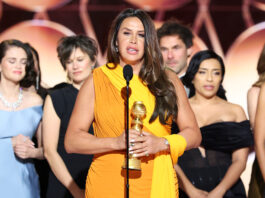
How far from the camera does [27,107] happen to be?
3.88m

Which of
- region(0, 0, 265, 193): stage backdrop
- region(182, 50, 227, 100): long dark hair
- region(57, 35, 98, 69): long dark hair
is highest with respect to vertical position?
region(0, 0, 265, 193): stage backdrop

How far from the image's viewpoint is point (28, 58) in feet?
12.8

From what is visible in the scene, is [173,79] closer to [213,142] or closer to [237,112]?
[213,142]

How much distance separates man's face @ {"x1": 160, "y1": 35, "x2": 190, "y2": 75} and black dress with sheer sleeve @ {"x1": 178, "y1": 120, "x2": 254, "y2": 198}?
701 mm

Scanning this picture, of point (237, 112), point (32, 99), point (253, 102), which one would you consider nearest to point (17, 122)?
point (32, 99)

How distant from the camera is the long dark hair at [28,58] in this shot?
383 centimetres

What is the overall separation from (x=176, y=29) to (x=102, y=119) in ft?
6.71

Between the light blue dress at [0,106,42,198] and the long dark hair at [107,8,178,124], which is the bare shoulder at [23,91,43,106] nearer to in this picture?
the light blue dress at [0,106,42,198]

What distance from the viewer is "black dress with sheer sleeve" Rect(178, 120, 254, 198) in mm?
3742

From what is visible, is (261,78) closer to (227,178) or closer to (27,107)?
(227,178)

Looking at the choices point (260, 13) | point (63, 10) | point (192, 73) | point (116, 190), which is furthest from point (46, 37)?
point (116, 190)

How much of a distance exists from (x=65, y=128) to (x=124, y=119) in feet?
4.05

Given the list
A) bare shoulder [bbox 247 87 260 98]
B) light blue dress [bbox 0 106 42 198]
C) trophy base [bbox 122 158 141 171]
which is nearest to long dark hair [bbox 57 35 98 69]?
light blue dress [bbox 0 106 42 198]

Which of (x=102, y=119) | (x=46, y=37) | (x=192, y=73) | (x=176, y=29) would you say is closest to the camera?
(x=102, y=119)
